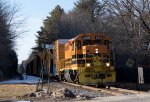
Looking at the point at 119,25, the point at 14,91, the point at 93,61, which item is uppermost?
the point at 119,25

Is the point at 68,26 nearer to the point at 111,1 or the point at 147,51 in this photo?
the point at 147,51

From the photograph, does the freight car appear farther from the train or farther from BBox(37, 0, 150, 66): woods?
BBox(37, 0, 150, 66): woods

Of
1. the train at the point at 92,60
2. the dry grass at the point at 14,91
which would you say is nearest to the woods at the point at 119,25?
the train at the point at 92,60

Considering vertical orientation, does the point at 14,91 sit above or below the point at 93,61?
below

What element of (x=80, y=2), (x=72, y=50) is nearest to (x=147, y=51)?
(x=72, y=50)

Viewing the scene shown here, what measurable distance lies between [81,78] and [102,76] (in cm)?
154

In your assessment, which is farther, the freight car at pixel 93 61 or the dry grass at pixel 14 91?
the freight car at pixel 93 61

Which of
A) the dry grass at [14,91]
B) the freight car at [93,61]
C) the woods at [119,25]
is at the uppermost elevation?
the woods at [119,25]

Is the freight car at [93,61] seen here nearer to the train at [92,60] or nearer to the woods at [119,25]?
the train at [92,60]

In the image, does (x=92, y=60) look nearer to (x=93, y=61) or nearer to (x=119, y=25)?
(x=93, y=61)

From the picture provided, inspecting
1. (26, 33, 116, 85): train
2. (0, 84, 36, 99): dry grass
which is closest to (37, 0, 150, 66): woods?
(26, 33, 116, 85): train

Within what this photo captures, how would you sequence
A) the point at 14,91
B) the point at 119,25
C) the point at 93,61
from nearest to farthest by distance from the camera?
the point at 14,91, the point at 93,61, the point at 119,25

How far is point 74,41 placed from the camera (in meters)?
31.0

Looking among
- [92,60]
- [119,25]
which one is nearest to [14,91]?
[92,60]
